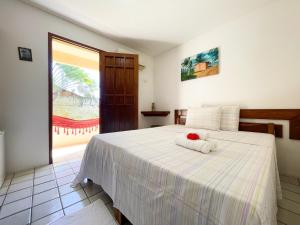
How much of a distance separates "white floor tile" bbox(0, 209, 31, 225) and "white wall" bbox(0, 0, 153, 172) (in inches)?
42.3

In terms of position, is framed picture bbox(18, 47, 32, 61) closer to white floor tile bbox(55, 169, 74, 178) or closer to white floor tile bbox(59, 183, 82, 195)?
white floor tile bbox(55, 169, 74, 178)

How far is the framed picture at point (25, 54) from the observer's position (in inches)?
76.7

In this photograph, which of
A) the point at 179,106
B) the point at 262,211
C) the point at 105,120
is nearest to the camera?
the point at 262,211

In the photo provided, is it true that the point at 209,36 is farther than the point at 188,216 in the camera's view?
Yes

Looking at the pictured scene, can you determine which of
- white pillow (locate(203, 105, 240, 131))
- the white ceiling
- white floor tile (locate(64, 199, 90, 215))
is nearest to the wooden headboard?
white pillow (locate(203, 105, 240, 131))

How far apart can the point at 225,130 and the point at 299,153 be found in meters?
0.88

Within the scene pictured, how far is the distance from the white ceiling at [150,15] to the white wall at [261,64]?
22 centimetres

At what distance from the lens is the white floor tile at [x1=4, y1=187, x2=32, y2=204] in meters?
1.37

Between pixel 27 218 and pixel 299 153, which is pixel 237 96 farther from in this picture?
pixel 27 218

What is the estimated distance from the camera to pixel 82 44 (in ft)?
8.34

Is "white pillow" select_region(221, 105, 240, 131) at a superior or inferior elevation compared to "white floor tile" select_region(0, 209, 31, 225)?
superior

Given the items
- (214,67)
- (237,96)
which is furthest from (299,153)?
(214,67)

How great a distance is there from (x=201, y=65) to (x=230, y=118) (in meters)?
1.20

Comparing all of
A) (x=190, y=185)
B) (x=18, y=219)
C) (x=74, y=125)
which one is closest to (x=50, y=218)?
(x=18, y=219)
